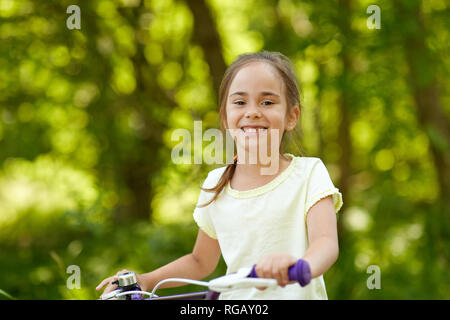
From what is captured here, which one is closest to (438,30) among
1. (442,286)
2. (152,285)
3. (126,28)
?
(442,286)

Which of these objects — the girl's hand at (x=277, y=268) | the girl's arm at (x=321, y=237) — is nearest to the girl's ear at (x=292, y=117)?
the girl's arm at (x=321, y=237)

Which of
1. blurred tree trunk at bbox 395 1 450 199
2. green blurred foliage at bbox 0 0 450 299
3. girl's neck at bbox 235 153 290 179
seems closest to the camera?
girl's neck at bbox 235 153 290 179

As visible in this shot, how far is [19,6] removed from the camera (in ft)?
14.1

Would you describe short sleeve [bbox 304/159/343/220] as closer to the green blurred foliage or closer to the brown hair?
the brown hair

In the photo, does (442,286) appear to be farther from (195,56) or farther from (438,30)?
(195,56)

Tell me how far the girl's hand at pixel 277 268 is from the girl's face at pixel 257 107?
46cm

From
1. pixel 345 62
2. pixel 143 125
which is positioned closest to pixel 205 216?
pixel 345 62

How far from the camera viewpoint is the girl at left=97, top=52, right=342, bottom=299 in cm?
151

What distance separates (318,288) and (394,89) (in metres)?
3.23

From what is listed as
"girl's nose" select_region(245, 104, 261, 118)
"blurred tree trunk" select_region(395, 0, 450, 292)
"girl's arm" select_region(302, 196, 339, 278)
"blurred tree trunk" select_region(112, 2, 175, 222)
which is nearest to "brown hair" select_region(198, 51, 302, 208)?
"girl's nose" select_region(245, 104, 261, 118)

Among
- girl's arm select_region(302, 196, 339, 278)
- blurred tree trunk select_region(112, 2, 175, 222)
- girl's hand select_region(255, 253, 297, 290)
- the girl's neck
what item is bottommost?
girl's hand select_region(255, 253, 297, 290)

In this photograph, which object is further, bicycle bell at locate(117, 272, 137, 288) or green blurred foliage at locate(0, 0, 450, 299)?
green blurred foliage at locate(0, 0, 450, 299)

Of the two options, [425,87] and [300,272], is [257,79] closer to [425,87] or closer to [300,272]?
[300,272]

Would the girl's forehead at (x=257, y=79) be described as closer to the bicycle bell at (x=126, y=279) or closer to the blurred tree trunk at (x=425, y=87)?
the bicycle bell at (x=126, y=279)
